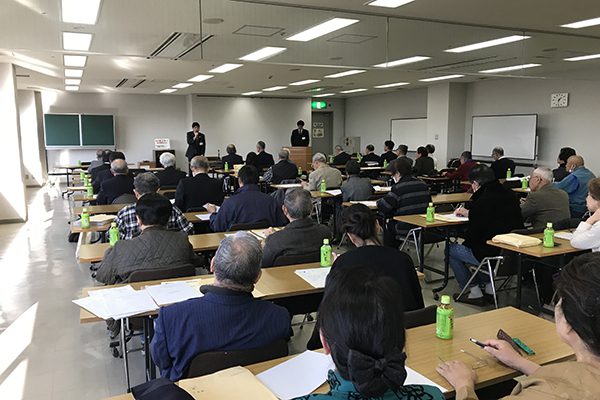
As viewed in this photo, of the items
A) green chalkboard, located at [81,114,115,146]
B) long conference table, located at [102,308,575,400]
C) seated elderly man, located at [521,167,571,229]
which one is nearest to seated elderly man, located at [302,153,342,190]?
seated elderly man, located at [521,167,571,229]

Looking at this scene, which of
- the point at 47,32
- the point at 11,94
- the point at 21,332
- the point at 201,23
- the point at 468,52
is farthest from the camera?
the point at 11,94

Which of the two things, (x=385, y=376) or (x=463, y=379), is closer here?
(x=385, y=376)

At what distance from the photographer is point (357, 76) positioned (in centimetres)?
1093

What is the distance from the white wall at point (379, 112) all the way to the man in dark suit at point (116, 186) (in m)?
10.8

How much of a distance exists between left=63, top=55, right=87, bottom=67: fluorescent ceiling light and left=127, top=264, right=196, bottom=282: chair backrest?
248 inches

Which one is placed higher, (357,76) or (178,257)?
(357,76)

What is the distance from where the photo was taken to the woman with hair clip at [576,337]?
1223 millimetres

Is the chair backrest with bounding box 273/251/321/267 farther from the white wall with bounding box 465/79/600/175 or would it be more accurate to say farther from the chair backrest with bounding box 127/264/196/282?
the white wall with bounding box 465/79/600/175

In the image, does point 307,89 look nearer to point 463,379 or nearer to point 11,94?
point 11,94

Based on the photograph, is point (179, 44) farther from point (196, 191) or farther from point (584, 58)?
point (584, 58)

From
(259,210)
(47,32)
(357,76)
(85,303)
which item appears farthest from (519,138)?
(85,303)

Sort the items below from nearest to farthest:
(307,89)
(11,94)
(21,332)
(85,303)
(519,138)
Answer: (85,303) → (21,332) → (11,94) → (519,138) → (307,89)

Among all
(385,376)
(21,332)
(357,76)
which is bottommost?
(21,332)

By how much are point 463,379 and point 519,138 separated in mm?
11572
